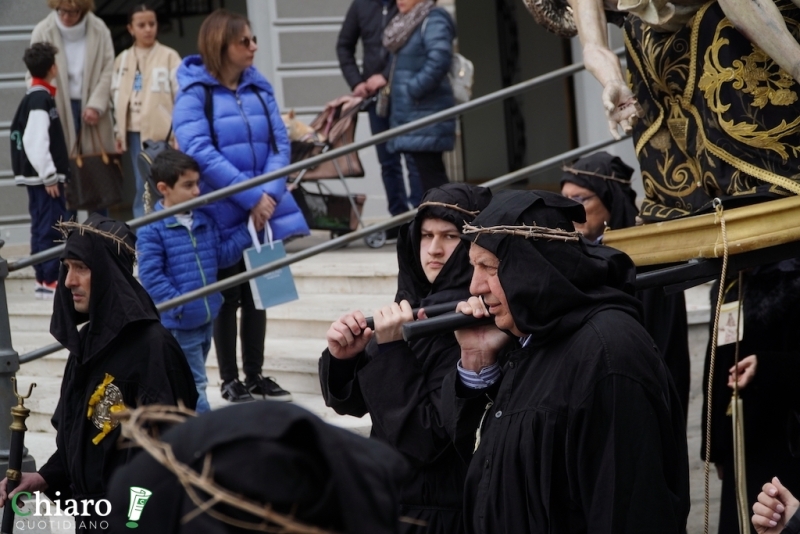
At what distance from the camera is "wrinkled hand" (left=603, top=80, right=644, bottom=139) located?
3092 millimetres

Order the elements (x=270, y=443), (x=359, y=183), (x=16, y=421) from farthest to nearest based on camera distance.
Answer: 1. (x=359, y=183)
2. (x=16, y=421)
3. (x=270, y=443)

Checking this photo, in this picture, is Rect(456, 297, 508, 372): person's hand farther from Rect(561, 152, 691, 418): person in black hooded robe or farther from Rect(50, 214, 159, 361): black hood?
Rect(561, 152, 691, 418): person in black hooded robe

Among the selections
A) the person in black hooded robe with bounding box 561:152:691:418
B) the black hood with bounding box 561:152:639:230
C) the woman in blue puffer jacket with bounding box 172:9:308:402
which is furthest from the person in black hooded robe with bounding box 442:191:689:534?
the woman in blue puffer jacket with bounding box 172:9:308:402

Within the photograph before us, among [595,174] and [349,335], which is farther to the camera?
[595,174]

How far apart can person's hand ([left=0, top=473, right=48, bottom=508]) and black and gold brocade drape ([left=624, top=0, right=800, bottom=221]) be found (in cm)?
227

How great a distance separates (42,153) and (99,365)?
481 centimetres

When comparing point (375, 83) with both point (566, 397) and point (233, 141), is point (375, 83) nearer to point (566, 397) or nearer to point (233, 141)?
point (233, 141)

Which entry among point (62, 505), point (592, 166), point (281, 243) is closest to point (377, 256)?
point (281, 243)

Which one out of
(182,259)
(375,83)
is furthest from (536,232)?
(375,83)

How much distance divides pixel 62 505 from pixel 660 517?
2.34 m

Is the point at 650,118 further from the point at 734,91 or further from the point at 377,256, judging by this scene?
the point at 377,256

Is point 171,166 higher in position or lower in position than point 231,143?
lower

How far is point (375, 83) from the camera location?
850 cm

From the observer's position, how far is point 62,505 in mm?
4012
